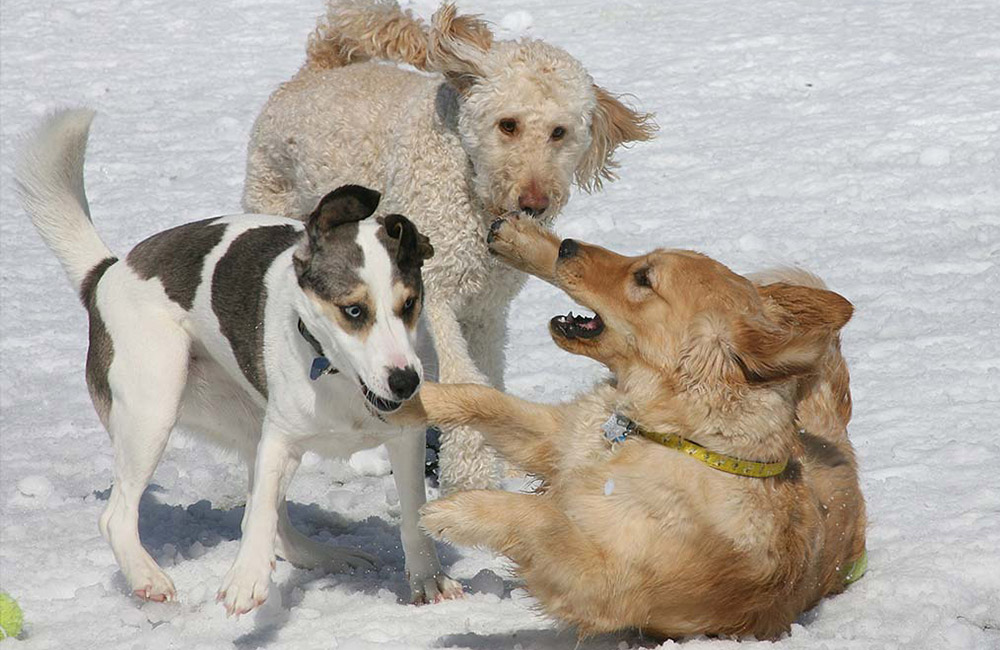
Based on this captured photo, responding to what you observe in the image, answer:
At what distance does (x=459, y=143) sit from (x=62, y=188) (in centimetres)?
170

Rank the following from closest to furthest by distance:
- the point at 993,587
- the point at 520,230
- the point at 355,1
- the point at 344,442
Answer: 1. the point at 993,587
2. the point at 344,442
3. the point at 520,230
4. the point at 355,1

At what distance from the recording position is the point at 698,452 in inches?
156

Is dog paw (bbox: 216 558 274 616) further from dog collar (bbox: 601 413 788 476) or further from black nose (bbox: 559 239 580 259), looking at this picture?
black nose (bbox: 559 239 580 259)

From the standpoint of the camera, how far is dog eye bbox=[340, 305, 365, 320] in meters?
3.88

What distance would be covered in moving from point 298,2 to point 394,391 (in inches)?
397

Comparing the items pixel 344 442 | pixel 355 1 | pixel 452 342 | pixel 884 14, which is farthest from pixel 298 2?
pixel 344 442

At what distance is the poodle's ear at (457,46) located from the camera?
18.7 feet

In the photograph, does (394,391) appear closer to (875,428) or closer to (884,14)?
(875,428)

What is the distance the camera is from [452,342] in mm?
5531

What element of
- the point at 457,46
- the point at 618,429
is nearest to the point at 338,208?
the point at 618,429

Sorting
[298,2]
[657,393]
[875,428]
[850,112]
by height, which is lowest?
[298,2]

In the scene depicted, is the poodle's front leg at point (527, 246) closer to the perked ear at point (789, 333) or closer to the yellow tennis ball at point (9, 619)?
the perked ear at point (789, 333)

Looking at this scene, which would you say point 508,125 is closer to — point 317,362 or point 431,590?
point 317,362

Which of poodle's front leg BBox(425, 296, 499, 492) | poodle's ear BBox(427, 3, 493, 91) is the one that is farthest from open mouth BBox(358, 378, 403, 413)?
poodle's ear BBox(427, 3, 493, 91)
